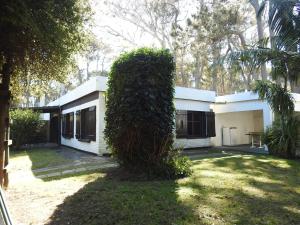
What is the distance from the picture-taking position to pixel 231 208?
4.70 m

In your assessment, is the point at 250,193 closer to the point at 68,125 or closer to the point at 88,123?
the point at 88,123

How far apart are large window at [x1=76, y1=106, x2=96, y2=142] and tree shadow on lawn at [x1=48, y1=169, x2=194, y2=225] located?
7.22 meters

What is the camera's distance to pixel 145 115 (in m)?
7.11

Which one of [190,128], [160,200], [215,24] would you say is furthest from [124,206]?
[215,24]

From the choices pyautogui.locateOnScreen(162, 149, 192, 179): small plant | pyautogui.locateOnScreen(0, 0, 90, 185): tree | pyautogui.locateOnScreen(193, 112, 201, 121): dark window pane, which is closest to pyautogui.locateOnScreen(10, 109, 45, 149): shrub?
pyautogui.locateOnScreen(193, 112, 201, 121): dark window pane

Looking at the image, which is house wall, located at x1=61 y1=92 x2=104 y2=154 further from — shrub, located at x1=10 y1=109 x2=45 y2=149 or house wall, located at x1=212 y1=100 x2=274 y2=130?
house wall, located at x1=212 y1=100 x2=274 y2=130

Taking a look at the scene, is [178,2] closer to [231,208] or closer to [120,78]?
[120,78]

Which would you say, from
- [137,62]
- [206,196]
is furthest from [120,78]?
[206,196]

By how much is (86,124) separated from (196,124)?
20.5 feet

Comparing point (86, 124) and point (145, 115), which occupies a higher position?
point (145, 115)

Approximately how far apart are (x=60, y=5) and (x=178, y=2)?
65.6 feet

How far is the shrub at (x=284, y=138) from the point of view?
11.5 meters

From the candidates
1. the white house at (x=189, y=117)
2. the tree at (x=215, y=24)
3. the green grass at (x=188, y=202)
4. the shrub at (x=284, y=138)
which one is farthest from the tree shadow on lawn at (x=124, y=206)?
the tree at (x=215, y=24)

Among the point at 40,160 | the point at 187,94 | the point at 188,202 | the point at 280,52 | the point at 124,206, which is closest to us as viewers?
the point at 124,206
